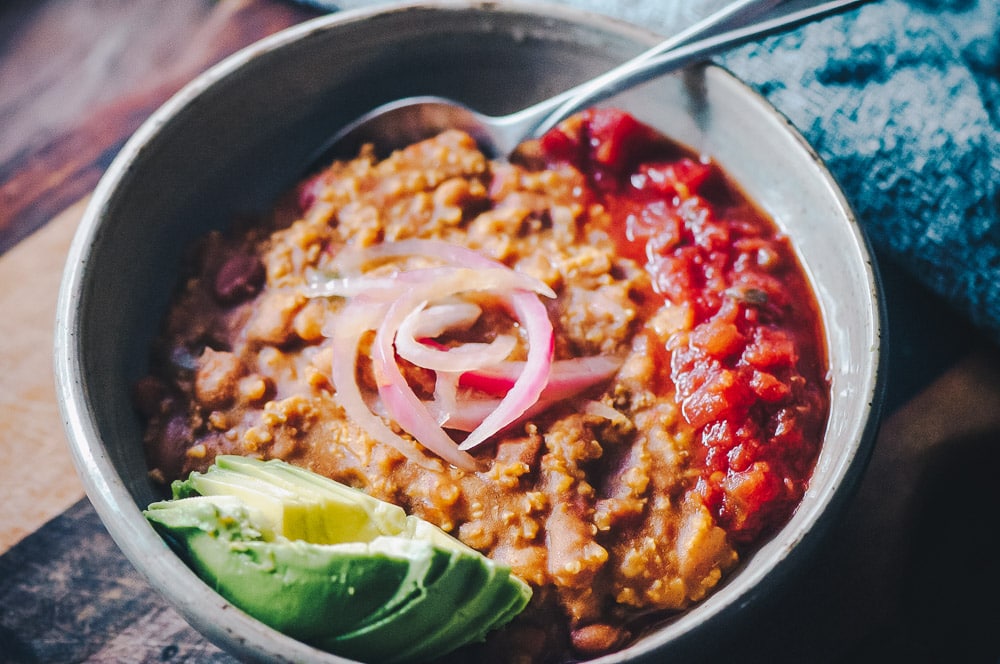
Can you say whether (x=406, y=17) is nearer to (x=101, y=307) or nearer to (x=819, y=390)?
(x=101, y=307)

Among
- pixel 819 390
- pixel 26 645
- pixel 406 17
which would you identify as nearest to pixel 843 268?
pixel 819 390

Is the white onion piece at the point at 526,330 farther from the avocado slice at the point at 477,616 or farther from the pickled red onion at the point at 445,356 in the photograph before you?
the avocado slice at the point at 477,616

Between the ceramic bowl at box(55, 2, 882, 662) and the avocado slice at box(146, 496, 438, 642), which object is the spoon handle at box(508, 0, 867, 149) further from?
the avocado slice at box(146, 496, 438, 642)

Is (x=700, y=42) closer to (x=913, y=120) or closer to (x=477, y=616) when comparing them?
(x=913, y=120)

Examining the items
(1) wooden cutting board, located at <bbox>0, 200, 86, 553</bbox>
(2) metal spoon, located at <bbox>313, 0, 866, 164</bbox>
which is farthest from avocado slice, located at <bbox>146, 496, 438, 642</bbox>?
(2) metal spoon, located at <bbox>313, 0, 866, 164</bbox>

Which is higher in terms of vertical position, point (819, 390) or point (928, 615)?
point (819, 390)

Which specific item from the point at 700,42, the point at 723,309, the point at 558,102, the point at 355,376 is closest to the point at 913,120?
the point at 700,42
